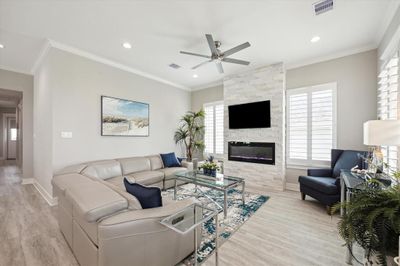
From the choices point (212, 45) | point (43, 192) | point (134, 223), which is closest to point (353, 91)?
point (212, 45)

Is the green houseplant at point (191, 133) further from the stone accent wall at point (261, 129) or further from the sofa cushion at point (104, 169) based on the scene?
the sofa cushion at point (104, 169)

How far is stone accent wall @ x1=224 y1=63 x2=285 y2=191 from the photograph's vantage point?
4438 mm

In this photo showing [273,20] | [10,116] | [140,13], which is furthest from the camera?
[10,116]

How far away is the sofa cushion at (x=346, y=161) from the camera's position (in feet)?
11.0

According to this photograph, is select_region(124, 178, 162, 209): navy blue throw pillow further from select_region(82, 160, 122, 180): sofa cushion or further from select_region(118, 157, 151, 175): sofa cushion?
select_region(118, 157, 151, 175): sofa cushion

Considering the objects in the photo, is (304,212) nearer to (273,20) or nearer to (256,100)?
(256,100)

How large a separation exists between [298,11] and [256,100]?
244 cm

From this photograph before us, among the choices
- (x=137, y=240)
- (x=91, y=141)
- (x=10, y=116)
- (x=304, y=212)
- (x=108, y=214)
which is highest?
(x=10, y=116)

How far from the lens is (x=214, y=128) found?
6.11 metres

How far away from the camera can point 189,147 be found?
19.8 feet

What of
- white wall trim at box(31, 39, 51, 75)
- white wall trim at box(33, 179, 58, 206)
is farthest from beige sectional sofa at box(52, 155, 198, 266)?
white wall trim at box(31, 39, 51, 75)

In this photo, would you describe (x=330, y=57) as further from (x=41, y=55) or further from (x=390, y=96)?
(x=41, y=55)

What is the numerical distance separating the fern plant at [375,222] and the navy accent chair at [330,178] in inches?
77.6

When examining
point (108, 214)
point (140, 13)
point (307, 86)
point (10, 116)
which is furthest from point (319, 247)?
point (10, 116)
